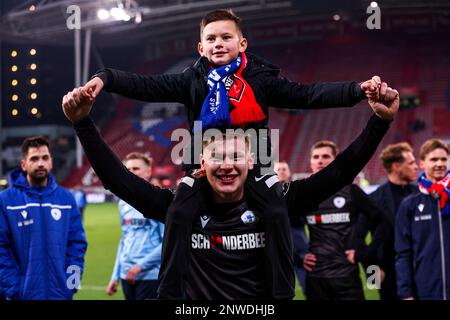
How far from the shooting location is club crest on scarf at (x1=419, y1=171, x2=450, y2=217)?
467 centimetres

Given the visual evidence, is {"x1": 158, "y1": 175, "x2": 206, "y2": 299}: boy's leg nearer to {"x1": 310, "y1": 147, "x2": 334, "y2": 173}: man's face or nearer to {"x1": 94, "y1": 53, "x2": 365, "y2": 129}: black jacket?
{"x1": 94, "y1": 53, "x2": 365, "y2": 129}: black jacket

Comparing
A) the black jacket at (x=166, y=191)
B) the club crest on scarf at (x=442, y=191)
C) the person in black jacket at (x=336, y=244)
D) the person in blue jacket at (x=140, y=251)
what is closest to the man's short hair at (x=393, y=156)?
the person in black jacket at (x=336, y=244)

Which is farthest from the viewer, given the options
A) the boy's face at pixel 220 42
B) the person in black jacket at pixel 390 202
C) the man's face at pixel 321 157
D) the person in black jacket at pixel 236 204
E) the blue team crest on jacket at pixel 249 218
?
the person in black jacket at pixel 390 202

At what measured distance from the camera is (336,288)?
5.64 meters

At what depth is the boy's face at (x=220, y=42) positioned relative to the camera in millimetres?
2904

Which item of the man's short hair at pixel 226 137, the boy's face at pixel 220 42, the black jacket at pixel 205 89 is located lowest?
the man's short hair at pixel 226 137

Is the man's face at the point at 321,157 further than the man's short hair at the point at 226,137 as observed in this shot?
Yes

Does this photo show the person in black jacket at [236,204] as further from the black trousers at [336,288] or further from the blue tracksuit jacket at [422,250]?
the black trousers at [336,288]

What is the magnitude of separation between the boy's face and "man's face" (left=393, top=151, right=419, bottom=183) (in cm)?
318

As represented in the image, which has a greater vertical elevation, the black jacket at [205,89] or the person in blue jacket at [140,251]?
the black jacket at [205,89]

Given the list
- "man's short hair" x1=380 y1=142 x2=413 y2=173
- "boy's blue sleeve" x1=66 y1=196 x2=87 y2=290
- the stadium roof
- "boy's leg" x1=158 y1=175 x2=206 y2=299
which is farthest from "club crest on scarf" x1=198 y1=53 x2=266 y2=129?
the stadium roof

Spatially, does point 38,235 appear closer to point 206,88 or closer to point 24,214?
point 24,214

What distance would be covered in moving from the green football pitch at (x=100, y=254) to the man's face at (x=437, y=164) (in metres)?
3.39
